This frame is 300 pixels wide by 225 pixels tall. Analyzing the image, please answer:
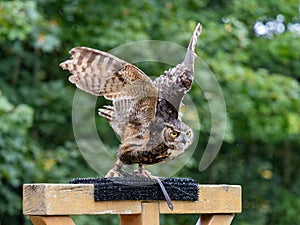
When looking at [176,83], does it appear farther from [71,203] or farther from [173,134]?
[71,203]

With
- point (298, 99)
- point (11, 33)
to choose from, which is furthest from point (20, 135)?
point (298, 99)

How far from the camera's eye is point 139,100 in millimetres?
2346

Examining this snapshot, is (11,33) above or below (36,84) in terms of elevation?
above

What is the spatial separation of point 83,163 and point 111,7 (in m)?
1.07

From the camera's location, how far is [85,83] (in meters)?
2.31

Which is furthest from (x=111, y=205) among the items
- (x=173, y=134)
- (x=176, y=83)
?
(x=176, y=83)

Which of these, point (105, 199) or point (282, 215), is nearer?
point (105, 199)

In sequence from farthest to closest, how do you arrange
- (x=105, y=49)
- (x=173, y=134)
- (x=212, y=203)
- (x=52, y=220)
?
1. (x=105, y=49)
2. (x=212, y=203)
3. (x=173, y=134)
4. (x=52, y=220)

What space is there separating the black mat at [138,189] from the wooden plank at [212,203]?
0.03 meters

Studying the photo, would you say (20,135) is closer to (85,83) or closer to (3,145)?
(3,145)

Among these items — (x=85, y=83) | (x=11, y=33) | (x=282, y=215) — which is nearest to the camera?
(x=85, y=83)

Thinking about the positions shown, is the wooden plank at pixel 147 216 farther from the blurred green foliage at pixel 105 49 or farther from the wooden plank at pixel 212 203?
the blurred green foliage at pixel 105 49

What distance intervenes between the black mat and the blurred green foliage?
2.15 meters

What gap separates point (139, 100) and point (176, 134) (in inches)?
5.5
